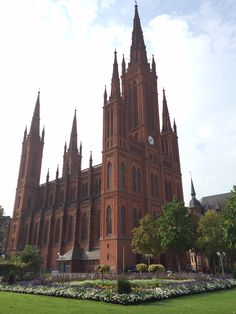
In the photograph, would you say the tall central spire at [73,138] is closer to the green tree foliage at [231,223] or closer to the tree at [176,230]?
the tree at [176,230]

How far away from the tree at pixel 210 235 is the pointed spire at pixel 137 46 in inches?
1599

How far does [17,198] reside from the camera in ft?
276

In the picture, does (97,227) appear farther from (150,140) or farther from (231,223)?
(231,223)

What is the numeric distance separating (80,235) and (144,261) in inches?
644

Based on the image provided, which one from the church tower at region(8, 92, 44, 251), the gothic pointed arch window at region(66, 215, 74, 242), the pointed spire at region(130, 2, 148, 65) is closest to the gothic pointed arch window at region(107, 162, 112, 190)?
the gothic pointed arch window at region(66, 215, 74, 242)

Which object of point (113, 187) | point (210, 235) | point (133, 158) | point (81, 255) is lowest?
point (81, 255)

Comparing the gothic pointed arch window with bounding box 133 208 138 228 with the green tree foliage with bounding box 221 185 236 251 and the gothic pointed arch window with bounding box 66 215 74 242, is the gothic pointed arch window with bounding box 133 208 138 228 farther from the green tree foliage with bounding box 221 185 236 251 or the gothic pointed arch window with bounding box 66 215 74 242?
the green tree foliage with bounding box 221 185 236 251

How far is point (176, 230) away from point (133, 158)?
65.4ft

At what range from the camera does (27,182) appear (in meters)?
83.1

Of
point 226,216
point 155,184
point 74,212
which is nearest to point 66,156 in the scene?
point 74,212

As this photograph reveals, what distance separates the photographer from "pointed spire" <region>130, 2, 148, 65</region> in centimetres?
7109

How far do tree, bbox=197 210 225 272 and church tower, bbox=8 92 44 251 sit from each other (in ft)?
157

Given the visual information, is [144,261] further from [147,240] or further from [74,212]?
[74,212]

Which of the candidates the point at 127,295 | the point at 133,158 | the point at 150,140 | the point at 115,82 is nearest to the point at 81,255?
the point at 133,158
